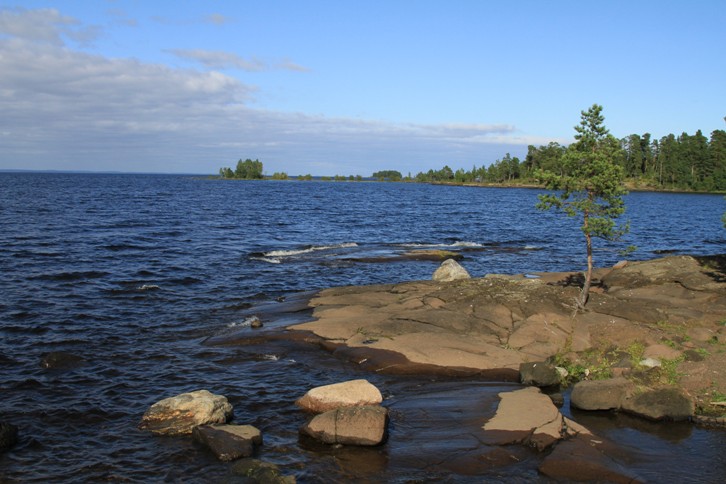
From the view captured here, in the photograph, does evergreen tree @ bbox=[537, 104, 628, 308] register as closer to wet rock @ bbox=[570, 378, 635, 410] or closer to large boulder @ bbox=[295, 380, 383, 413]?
wet rock @ bbox=[570, 378, 635, 410]

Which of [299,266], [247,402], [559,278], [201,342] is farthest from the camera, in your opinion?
[299,266]

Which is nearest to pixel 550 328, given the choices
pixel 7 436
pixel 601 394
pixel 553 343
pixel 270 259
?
pixel 553 343

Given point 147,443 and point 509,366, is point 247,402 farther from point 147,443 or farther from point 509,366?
point 509,366

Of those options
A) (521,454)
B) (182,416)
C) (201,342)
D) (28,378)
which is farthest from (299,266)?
(521,454)

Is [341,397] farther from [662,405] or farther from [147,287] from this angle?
[147,287]

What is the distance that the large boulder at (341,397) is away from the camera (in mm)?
16062

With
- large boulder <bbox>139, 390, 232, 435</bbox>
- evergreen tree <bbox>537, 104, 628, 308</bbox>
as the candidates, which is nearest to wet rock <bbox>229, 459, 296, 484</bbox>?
large boulder <bbox>139, 390, 232, 435</bbox>

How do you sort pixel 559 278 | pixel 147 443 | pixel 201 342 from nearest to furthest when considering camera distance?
pixel 147 443 < pixel 201 342 < pixel 559 278

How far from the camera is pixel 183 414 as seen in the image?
15312 mm

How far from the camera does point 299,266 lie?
41656 millimetres

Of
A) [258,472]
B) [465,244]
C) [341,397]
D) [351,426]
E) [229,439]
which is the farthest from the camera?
[465,244]

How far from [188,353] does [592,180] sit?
17.8m

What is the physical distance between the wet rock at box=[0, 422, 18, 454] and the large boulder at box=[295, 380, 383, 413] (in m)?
7.63

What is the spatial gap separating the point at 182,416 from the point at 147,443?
108 centimetres
